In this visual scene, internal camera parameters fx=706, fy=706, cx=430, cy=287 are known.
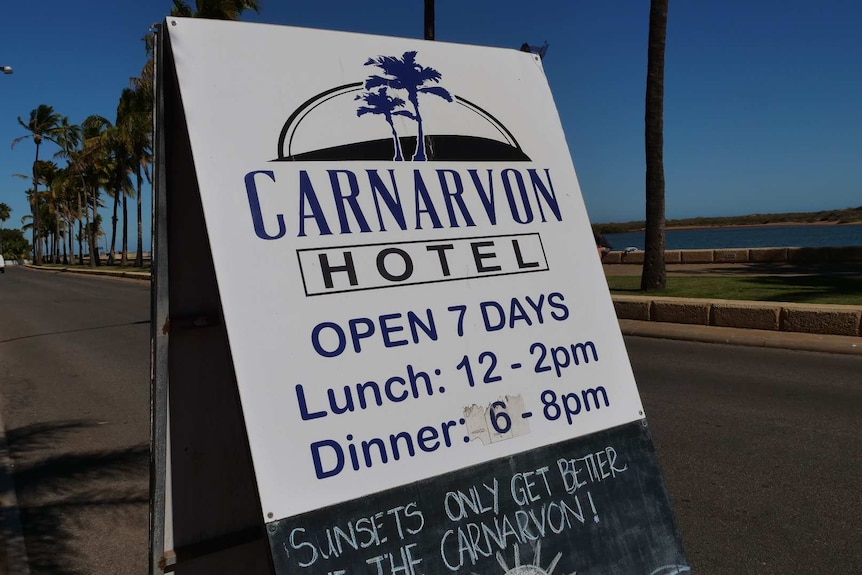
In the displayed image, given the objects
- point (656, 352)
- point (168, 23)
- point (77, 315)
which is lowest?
point (656, 352)

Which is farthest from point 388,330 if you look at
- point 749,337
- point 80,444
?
point 749,337

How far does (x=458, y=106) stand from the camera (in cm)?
235

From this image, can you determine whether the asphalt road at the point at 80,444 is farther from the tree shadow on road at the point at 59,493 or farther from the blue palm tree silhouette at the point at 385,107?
the blue palm tree silhouette at the point at 385,107

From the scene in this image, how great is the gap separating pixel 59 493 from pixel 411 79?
3975 mm

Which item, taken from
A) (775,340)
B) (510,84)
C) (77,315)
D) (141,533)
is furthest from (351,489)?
(77,315)

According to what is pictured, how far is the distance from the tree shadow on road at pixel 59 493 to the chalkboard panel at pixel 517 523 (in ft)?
8.09

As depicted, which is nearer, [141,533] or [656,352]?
[141,533]

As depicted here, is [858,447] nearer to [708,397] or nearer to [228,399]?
[708,397]

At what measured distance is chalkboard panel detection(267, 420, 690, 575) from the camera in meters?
1.74

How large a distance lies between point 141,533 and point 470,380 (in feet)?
9.37

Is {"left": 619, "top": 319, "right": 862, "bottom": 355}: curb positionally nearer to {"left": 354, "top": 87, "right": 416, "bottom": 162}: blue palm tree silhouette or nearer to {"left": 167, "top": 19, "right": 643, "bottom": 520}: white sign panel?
{"left": 167, "top": 19, "right": 643, "bottom": 520}: white sign panel

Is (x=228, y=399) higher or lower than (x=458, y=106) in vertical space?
lower

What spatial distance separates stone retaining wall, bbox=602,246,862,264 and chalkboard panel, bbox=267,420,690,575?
18.2 meters

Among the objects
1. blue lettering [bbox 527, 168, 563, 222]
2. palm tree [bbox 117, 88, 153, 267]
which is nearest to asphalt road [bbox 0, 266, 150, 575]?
blue lettering [bbox 527, 168, 563, 222]
